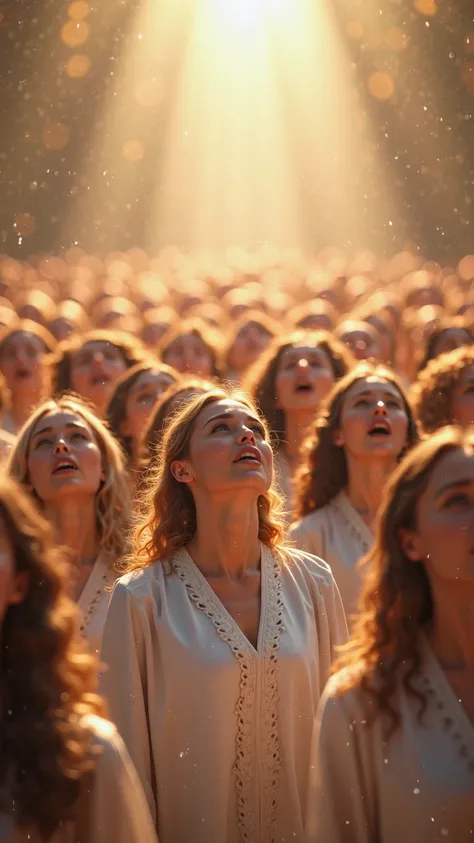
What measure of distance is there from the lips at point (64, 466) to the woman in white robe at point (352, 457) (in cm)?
83

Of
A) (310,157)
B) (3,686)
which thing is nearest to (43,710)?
(3,686)

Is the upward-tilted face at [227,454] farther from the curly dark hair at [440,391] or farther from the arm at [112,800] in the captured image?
the curly dark hair at [440,391]

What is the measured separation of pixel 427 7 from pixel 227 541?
91.6 feet

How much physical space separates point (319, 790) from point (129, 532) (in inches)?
81.2

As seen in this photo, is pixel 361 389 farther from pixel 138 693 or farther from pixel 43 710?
pixel 43 710

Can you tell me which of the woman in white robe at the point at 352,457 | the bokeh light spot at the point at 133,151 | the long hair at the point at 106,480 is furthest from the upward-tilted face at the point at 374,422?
the bokeh light spot at the point at 133,151

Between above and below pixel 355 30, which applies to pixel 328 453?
below

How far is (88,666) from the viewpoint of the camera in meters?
2.63

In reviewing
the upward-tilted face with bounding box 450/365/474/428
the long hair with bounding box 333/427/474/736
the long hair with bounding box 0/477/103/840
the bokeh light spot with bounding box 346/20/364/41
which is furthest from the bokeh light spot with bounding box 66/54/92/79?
the long hair with bounding box 0/477/103/840

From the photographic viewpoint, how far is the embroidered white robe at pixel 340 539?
4.84m

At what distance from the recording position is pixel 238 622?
3.68 m

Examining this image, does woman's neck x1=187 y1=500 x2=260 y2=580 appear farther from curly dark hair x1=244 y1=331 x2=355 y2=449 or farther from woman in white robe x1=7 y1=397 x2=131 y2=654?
curly dark hair x1=244 y1=331 x2=355 y2=449

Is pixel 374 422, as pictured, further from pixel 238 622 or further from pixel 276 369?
pixel 238 622

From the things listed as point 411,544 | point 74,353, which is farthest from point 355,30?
point 411,544
